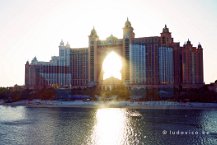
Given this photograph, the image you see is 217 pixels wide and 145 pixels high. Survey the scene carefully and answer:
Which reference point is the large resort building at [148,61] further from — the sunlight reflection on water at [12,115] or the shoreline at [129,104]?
the sunlight reflection on water at [12,115]

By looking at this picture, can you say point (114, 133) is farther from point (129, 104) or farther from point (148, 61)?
point (148, 61)

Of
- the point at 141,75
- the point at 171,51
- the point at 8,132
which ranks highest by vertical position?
the point at 171,51

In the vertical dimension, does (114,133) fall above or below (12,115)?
below

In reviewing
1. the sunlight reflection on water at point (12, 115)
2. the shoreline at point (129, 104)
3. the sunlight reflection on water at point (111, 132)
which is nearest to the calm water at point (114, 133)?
the sunlight reflection on water at point (111, 132)

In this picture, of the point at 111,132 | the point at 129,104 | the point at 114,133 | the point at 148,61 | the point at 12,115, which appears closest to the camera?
the point at 114,133

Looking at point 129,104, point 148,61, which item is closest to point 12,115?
point 129,104

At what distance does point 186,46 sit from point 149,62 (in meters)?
21.4

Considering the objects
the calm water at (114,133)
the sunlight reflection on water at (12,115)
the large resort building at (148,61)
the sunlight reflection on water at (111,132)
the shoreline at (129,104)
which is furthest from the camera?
the large resort building at (148,61)

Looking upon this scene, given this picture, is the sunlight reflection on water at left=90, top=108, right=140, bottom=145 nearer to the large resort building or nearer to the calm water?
the calm water

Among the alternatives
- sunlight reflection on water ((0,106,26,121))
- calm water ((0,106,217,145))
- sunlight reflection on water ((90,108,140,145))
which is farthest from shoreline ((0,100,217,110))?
sunlight reflection on water ((90,108,140,145))

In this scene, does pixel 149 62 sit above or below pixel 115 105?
above

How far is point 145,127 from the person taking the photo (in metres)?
74.6

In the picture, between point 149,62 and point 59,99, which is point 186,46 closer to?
point 149,62

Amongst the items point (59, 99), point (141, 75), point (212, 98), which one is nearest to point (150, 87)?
point (141, 75)
